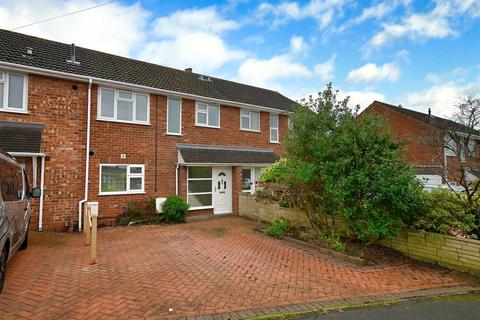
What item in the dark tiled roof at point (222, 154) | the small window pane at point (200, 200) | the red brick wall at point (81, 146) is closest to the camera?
the red brick wall at point (81, 146)

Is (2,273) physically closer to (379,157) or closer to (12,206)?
(12,206)

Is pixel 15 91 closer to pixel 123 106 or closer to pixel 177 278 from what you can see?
pixel 123 106

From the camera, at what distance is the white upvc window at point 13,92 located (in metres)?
9.73

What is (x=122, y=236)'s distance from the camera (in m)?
9.30

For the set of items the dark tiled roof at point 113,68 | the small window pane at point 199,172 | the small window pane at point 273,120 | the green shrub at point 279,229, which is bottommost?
the green shrub at point 279,229

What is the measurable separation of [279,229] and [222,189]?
17.2 ft

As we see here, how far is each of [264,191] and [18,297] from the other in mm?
9125

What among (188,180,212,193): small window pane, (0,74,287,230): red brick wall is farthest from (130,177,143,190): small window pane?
(188,180,212,193): small window pane

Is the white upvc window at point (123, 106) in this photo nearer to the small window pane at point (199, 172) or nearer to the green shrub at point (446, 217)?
the small window pane at point (199, 172)

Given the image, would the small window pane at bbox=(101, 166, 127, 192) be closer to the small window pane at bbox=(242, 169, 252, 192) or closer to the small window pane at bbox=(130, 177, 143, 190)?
the small window pane at bbox=(130, 177, 143, 190)

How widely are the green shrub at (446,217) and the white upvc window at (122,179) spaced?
31.0 feet

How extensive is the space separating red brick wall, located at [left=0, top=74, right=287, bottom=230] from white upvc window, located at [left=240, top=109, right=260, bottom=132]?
322cm

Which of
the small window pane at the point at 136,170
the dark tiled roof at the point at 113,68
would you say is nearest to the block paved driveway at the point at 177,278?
the small window pane at the point at 136,170

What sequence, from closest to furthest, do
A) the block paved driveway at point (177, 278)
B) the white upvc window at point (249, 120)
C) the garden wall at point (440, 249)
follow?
the block paved driveway at point (177, 278)
the garden wall at point (440, 249)
the white upvc window at point (249, 120)
